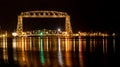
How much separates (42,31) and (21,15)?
29.7m

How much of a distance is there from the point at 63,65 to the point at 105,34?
122745 mm

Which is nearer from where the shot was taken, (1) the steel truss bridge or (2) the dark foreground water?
(2) the dark foreground water

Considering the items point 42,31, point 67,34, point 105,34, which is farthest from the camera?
point 42,31

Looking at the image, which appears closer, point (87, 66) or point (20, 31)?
point (87, 66)

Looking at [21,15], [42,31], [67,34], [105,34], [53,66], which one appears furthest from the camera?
[42,31]

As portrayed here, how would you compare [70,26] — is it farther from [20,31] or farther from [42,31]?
[42,31]

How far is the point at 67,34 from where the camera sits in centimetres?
11581

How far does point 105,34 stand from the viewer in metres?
143

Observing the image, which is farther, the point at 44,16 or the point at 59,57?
the point at 44,16

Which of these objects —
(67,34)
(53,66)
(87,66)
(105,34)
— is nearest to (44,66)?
(53,66)

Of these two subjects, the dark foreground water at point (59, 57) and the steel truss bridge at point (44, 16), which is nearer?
the dark foreground water at point (59, 57)

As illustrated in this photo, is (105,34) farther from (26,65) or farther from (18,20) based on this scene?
(26,65)

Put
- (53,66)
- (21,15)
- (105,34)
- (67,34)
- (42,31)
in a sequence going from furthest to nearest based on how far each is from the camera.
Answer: (42,31) < (105,34) < (21,15) < (67,34) < (53,66)

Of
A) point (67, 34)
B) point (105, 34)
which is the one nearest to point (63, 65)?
point (67, 34)
